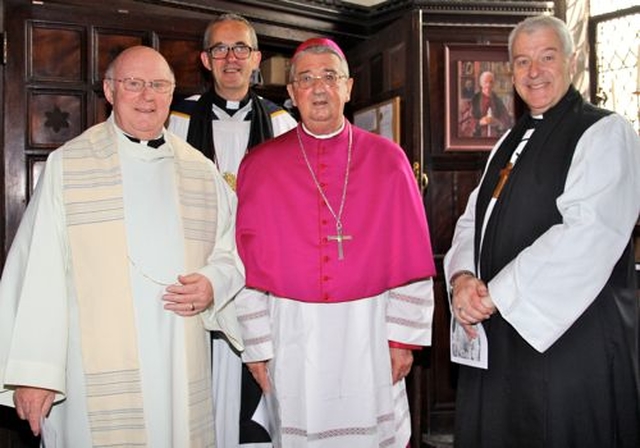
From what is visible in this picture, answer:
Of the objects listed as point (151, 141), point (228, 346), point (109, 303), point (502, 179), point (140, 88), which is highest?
point (140, 88)

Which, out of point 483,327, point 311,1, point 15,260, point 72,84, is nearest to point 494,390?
point 483,327

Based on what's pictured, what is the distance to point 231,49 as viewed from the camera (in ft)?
13.0

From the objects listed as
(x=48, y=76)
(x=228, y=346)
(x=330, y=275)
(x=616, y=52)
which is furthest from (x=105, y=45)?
(x=616, y=52)

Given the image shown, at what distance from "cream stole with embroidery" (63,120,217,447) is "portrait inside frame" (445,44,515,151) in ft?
9.54

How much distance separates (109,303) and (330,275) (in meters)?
0.92

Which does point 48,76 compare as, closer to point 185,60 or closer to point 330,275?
point 185,60

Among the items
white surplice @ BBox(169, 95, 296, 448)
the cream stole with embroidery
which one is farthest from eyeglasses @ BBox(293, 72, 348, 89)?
white surplice @ BBox(169, 95, 296, 448)

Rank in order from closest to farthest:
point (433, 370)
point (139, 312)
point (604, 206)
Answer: point (604, 206) → point (139, 312) → point (433, 370)

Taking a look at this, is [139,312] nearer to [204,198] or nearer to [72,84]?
[204,198]

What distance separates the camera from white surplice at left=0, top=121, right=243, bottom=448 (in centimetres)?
283

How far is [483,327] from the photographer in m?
2.91

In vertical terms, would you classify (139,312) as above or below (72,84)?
below

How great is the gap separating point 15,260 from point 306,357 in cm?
125

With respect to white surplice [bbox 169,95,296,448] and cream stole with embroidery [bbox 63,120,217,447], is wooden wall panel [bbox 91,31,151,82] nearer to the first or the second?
white surplice [bbox 169,95,296,448]
